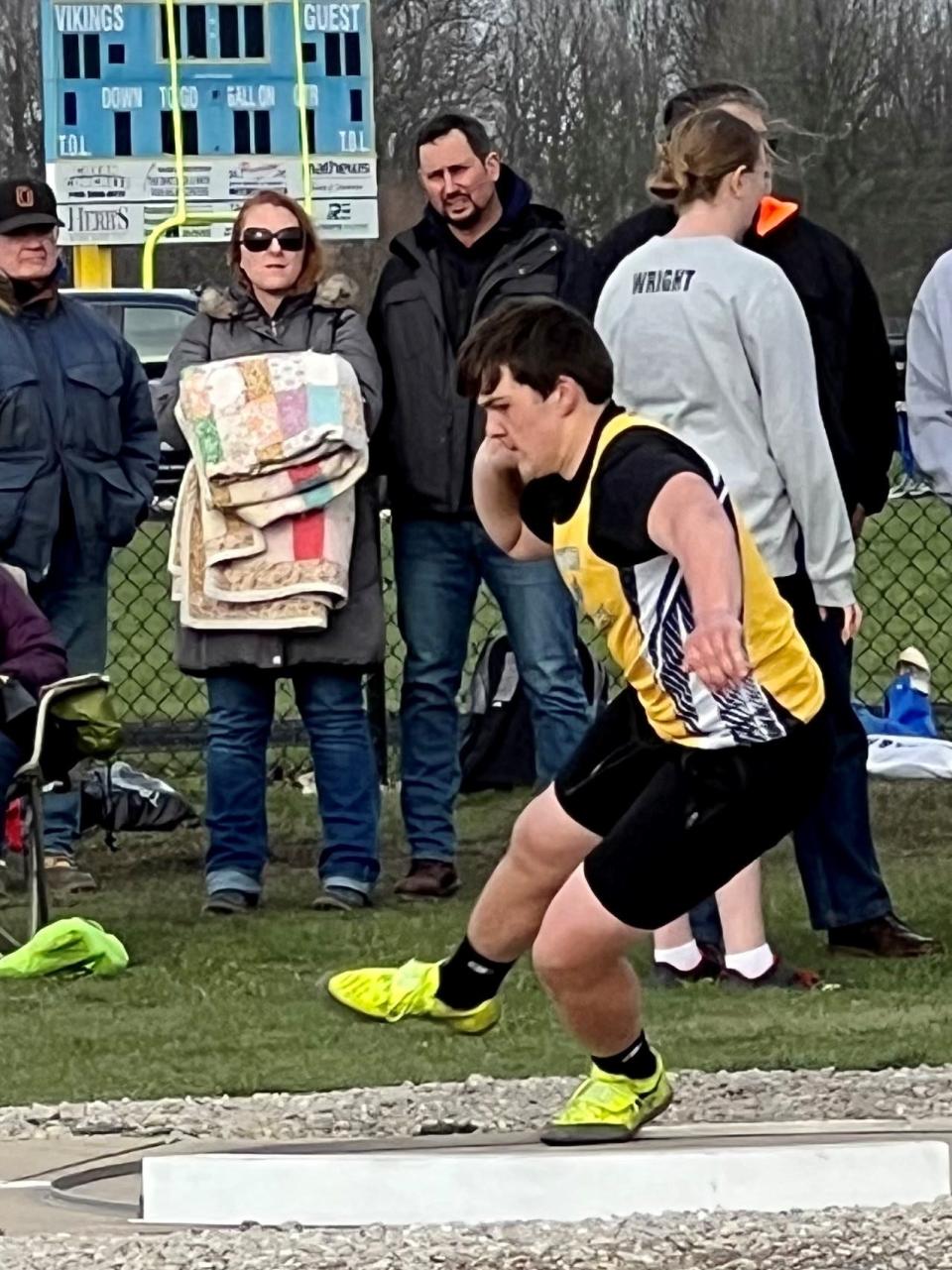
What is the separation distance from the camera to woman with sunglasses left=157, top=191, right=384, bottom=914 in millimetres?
8633

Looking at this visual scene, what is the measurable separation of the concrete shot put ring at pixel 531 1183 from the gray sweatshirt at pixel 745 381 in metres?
2.11

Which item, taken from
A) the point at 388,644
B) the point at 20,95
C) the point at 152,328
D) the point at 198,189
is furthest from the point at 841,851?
the point at 20,95

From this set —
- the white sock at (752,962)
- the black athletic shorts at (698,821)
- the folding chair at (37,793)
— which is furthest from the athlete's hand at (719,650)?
the folding chair at (37,793)

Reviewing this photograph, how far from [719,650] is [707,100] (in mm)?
2694

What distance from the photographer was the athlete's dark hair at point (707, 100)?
7.33 metres

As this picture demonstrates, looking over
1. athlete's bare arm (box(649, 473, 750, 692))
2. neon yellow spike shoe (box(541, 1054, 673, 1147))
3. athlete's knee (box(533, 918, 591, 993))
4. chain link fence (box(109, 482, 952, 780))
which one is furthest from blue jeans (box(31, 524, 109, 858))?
athlete's bare arm (box(649, 473, 750, 692))

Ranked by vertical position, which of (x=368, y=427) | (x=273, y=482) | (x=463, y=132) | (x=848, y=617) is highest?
(x=463, y=132)

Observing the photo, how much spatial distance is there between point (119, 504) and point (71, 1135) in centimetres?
347

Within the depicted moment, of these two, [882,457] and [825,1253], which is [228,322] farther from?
[825,1253]

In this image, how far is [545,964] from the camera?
5266 millimetres

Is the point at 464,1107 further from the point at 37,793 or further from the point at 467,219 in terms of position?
the point at 467,219

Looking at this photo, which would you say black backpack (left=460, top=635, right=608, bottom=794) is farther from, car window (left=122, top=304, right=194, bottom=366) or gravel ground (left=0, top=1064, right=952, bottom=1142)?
car window (left=122, top=304, right=194, bottom=366)

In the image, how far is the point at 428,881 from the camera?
352 inches

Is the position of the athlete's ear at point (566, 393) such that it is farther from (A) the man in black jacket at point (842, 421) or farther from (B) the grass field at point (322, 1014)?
(A) the man in black jacket at point (842, 421)
